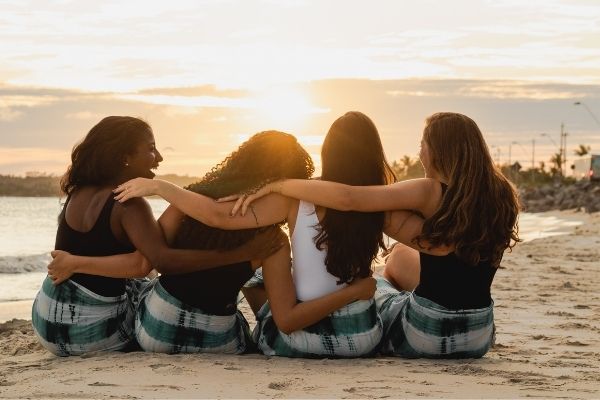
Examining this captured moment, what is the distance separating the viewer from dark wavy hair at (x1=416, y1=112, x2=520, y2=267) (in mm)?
4586

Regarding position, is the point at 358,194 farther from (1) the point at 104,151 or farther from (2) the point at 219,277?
(1) the point at 104,151

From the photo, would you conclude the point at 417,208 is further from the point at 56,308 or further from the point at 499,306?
the point at 499,306

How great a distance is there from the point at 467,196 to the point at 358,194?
0.56 meters

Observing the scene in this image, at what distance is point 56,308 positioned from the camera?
196 inches

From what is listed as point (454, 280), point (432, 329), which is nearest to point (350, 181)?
point (454, 280)

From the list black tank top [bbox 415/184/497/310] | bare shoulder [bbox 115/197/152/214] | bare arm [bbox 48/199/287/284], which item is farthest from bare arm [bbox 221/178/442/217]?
bare shoulder [bbox 115/197/152/214]

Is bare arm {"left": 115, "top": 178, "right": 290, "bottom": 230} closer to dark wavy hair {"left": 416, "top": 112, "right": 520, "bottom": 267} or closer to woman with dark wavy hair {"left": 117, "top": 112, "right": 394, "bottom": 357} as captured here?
woman with dark wavy hair {"left": 117, "top": 112, "right": 394, "bottom": 357}

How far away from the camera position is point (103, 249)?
15.8 ft

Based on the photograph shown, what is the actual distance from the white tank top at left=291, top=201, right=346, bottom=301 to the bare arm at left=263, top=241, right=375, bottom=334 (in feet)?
0.18

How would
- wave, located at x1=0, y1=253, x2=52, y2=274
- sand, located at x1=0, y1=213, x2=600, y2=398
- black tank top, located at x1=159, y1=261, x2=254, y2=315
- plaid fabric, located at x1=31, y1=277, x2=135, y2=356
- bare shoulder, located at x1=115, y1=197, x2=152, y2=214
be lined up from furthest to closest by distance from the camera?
wave, located at x1=0, y1=253, x2=52, y2=274 → plaid fabric, located at x1=31, y1=277, x2=135, y2=356 → black tank top, located at x1=159, y1=261, x2=254, y2=315 → bare shoulder, located at x1=115, y1=197, x2=152, y2=214 → sand, located at x1=0, y1=213, x2=600, y2=398

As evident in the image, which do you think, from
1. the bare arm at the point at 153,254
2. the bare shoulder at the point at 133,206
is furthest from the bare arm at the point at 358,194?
the bare shoulder at the point at 133,206

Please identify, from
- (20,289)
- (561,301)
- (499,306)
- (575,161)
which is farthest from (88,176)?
(575,161)

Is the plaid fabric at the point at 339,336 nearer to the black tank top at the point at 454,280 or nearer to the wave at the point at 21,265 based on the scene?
the black tank top at the point at 454,280

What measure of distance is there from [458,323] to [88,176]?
213cm
